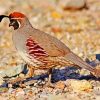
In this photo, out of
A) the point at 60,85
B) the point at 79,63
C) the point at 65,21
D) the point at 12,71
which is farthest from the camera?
the point at 65,21

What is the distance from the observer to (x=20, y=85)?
738 centimetres

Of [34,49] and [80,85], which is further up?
[34,49]

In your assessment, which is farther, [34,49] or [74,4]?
[74,4]

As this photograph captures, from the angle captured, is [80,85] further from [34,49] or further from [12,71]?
[12,71]

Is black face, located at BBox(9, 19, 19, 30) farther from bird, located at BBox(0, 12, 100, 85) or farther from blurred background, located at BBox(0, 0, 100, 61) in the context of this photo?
blurred background, located at BBox(0, 0, 100, 61)

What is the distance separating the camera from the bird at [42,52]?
7.02 metres

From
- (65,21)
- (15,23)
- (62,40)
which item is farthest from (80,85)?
(65,21)

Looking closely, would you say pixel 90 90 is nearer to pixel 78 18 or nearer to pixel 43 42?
pixel 43 42

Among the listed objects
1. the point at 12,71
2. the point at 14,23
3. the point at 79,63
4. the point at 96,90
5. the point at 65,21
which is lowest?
the point at 96,90

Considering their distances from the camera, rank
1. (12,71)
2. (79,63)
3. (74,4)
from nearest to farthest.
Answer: (79,63)
(12,71)
(74,4)

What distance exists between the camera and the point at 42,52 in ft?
23.2

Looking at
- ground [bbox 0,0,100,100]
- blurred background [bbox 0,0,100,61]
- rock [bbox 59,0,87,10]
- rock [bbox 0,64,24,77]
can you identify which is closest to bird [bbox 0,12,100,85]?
ground [bbox 0,0,100,100]

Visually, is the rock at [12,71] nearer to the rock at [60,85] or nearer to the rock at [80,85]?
the rock at [60,85]

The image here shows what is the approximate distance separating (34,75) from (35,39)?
101 cm
